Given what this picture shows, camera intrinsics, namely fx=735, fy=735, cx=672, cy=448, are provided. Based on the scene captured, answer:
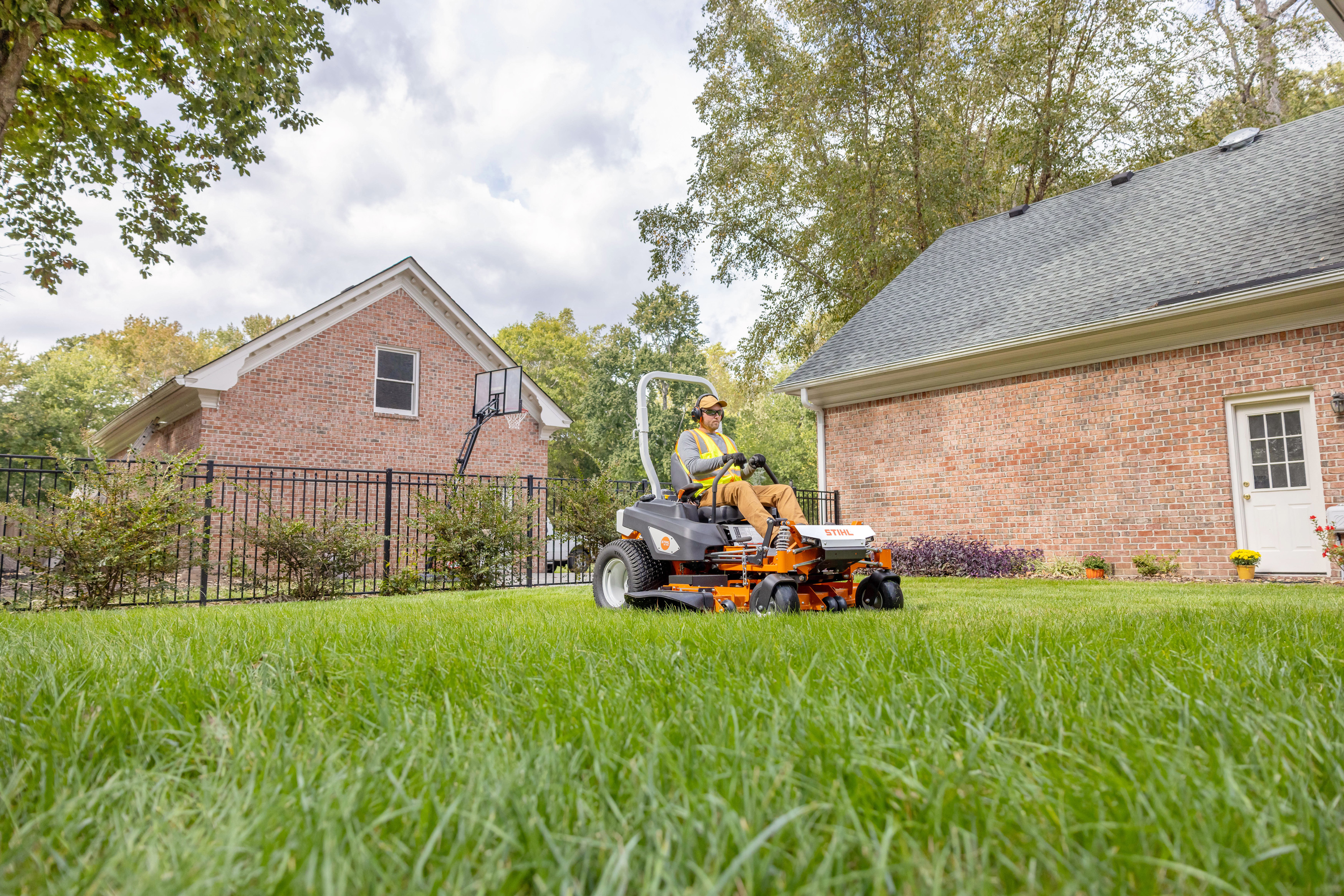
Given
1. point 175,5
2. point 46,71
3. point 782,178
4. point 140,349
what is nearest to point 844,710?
point 175,5

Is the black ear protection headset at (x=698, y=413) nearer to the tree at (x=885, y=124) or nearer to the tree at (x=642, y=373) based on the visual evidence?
the tree at (x=885, y=124)

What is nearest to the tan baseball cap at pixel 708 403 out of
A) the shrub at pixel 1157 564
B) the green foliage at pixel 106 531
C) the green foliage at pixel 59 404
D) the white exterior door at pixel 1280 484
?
the green foliage at pixel 106 531

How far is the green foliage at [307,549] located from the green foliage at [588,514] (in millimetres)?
3317

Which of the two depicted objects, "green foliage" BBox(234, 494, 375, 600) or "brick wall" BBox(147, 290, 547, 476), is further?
"brick wall" BBox(147, 290, 547, 476)

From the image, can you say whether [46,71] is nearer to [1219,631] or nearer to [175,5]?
[175,5]

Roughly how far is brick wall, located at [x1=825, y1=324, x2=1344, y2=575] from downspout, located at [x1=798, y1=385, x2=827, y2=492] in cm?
63

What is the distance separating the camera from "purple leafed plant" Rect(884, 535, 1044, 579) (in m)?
11.5

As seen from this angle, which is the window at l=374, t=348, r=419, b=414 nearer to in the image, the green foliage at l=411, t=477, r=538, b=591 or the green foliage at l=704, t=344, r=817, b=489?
the green foliage at l=411, t=477, r=538, b=591

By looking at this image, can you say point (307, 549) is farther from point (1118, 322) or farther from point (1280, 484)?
point (1280, 484)

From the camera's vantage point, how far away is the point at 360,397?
16.3 meters

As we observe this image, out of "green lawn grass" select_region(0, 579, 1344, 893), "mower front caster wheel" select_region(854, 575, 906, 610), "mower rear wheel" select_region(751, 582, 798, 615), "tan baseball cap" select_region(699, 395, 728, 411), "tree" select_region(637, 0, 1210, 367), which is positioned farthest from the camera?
"tree" select_region(637, 0, 1210, 367)

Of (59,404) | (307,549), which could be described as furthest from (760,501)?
(59,404)

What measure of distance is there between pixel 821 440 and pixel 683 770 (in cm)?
1382

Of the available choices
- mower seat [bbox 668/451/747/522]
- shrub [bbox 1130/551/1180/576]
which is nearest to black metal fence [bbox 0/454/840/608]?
mower seat [bbox 668/451/747/522]
